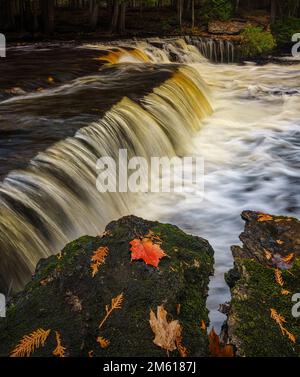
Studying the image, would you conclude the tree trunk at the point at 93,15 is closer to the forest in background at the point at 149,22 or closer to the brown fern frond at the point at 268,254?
the forest in background at the point at 149,22

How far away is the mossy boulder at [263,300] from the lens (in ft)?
8.57

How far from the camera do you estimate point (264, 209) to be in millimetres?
6230

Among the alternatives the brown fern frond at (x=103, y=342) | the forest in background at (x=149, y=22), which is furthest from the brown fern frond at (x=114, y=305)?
the forest in background at (x=149, y=22)

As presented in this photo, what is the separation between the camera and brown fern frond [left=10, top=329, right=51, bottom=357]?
7.91 ft

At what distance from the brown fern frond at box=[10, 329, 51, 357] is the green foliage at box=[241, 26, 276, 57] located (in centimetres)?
2184

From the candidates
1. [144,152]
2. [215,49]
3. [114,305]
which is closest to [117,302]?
[114,305]

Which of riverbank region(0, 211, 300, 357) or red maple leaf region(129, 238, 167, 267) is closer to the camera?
riverbank region(0, 211, 300, 357)

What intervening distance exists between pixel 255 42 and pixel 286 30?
3875mm

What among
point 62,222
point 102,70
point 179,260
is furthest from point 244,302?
point 102,70

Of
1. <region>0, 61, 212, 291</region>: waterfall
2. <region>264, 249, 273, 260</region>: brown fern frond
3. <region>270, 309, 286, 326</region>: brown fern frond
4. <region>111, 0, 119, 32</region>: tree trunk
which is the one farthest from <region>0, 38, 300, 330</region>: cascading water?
<region>111, 0, 119, 32</region>: tree trunk

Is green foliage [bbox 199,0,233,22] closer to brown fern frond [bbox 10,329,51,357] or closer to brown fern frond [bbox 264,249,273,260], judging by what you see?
brown fern frond [bbox 264,249,273,260]

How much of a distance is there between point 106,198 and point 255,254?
2.40m

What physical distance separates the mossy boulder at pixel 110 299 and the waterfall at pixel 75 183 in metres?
0.94
